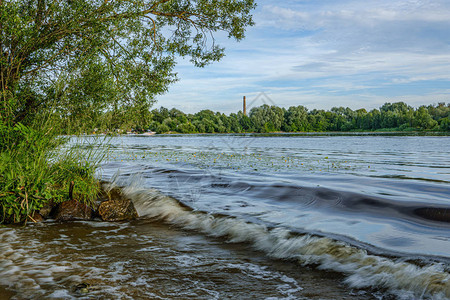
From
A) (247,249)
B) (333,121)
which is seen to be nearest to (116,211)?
(247,249)

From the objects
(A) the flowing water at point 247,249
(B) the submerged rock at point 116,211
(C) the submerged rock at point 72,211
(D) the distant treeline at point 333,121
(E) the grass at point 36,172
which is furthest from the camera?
(D) the distant treeline at point 333,121

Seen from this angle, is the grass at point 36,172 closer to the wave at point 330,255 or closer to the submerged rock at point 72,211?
the submerged rock at point 72,211

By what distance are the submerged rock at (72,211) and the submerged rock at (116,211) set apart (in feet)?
1.04

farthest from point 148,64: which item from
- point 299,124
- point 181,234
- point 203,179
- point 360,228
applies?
point 299,124

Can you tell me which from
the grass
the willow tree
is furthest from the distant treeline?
the grass

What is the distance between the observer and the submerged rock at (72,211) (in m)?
7.68

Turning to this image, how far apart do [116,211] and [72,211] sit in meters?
0.94

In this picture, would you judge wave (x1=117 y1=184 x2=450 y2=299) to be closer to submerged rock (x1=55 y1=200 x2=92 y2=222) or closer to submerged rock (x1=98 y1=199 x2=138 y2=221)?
submerged rock (x1=98 y1=199 x2=138 y2=221)

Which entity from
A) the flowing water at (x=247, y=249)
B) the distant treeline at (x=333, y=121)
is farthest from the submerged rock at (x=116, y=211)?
the distant treeline at (x=333, y=121)

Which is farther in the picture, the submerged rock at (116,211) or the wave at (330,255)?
the submerged rock at (116,211)

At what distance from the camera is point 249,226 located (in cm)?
744

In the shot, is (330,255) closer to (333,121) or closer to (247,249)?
(247,249)

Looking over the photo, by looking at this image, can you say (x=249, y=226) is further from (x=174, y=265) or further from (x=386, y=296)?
(x=386, y=296)

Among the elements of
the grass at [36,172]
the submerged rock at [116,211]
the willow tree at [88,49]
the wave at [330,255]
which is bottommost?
the wave at [330,255]
